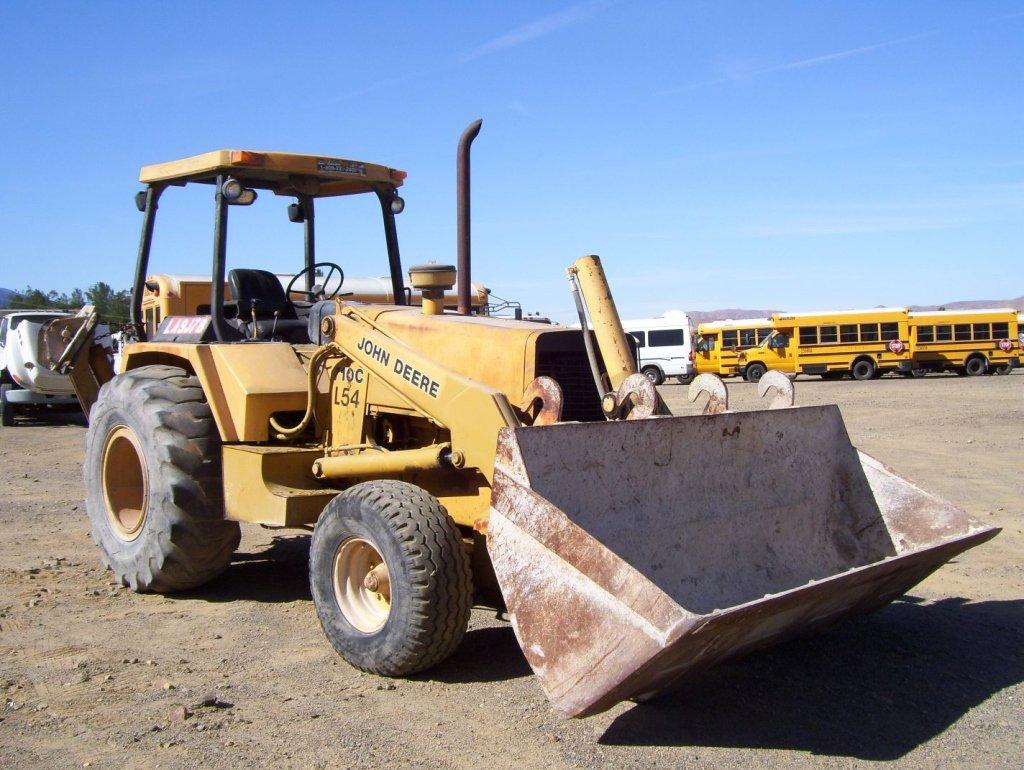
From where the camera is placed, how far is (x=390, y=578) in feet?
14.7

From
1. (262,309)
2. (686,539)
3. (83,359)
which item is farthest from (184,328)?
(686,539)

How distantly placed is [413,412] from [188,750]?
1.94 meters

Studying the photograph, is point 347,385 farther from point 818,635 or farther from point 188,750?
point 818,635

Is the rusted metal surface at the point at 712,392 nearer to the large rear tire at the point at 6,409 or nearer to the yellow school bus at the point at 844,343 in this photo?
the large rear tire at the point at 6,409

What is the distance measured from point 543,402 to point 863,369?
3181 centimetres

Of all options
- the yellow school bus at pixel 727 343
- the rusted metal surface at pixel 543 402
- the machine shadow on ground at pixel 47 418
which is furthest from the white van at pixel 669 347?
the rusted metal surface at pixel 543 402

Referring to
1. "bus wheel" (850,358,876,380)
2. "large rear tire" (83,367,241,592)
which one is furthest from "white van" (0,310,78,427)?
"bus wheel" (850,358,876,380)

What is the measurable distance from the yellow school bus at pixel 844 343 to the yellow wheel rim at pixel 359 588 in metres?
30.5

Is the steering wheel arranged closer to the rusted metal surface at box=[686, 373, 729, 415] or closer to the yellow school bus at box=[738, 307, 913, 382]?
the rusted metal surface at box=[686, 373, 729, 415]

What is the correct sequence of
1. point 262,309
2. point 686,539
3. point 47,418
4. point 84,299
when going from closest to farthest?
point 686,539
point 262,309
point 47,418
point 84,299

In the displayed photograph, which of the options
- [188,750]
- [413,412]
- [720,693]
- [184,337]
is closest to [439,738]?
[188,750]

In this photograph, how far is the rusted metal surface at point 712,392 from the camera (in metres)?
5.41

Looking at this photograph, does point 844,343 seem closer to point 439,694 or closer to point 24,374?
point 24,374

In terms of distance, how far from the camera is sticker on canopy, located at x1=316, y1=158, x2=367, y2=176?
21.5ft
